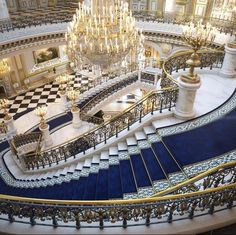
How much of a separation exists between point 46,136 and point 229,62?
661 cm

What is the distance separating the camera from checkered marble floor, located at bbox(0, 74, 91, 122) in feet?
41.7

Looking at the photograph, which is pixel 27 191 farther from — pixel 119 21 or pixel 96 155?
pixel 119 21

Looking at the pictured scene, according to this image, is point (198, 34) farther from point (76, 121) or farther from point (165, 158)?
point (76, 121)

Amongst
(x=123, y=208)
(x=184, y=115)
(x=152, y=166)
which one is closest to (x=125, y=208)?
(x=123, y=208)

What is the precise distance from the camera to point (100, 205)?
2.88m

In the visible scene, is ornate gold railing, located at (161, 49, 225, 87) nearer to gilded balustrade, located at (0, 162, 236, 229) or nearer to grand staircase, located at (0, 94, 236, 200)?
grand staircase, located at (0, 94, 236, 200)

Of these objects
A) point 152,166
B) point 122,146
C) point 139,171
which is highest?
point 152,166

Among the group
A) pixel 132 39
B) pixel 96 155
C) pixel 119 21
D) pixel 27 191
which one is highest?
pixel 119 21

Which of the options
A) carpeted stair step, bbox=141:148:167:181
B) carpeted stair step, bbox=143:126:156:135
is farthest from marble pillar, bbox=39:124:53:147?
carpeted stair step, bbox=141:148:167:181

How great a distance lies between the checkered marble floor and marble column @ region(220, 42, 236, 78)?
6832 mm

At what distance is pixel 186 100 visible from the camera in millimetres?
5270

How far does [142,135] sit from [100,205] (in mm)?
2861

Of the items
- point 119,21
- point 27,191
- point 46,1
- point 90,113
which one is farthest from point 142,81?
point 46,1

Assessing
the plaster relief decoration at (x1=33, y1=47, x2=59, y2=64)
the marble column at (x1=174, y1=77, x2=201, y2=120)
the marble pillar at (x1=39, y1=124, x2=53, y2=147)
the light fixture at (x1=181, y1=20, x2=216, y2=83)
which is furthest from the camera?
the plaster relief decoration at (x1=33, y1=47, x2=59, y2=64)
